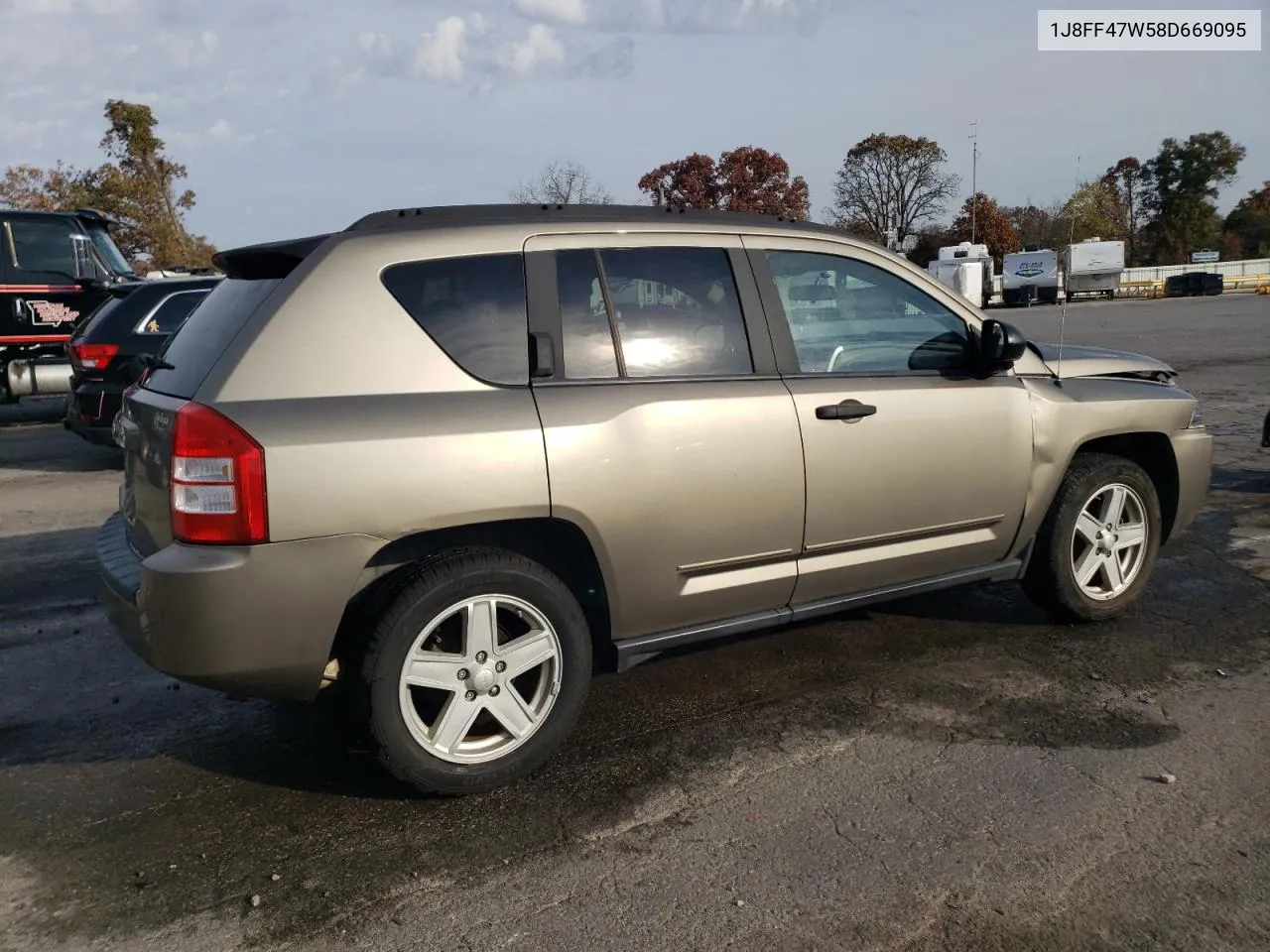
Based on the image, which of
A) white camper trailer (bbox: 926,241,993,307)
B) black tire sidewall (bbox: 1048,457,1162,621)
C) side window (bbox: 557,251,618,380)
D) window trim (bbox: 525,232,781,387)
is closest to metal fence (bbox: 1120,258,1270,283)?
white camper trailer (bbox: 926,241,993,307)

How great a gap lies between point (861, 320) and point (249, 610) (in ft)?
8.70

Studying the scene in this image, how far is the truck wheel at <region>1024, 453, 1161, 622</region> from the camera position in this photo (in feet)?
15.6

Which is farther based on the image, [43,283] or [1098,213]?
[1098,213]

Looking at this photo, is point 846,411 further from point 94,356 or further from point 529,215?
point 94,356

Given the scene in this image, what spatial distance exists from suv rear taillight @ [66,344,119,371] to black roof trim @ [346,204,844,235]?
7.32m

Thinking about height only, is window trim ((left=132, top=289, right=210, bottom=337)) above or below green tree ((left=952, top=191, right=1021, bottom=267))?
below

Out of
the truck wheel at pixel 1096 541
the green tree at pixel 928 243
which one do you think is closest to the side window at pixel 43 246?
the truck wheel at pixel 1096 541

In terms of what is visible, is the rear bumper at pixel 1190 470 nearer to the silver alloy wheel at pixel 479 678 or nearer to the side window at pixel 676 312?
the side window at pixel 676 312

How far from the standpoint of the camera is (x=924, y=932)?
271cm

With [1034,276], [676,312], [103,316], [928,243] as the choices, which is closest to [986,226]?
[928,243]

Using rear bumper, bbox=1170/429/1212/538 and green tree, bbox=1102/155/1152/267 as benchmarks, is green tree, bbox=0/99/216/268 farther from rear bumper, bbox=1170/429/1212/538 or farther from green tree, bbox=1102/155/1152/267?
green tree, bbox=1102/155/1152/267

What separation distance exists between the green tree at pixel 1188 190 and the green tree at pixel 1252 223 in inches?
161

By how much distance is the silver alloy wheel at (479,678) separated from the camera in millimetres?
3344

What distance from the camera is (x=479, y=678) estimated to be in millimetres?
3422
